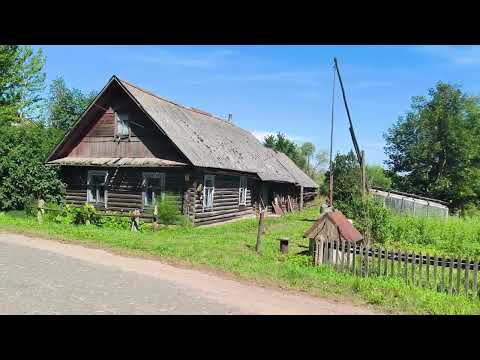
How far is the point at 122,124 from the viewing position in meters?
20.3

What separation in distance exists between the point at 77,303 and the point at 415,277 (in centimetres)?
721

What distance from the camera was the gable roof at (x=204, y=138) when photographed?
19.1 meters

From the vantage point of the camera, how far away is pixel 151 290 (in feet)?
24.8

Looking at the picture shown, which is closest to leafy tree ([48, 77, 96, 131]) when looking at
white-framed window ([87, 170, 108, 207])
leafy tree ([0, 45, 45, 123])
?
leafy tree ([0, 45, 45, 123])

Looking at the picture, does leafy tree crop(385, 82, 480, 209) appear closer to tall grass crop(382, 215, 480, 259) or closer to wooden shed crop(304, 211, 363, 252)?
tall grass crop(382, 215, 480, 259)

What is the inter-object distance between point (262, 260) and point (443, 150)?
42.6 m

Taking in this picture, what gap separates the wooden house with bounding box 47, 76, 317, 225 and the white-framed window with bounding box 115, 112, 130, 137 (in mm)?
50

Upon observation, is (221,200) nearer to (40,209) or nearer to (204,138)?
(204,138)

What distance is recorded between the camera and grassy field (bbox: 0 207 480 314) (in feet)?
25.0

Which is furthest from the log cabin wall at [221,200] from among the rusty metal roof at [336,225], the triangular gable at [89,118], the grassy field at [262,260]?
the rusty metal roof at [336,225]

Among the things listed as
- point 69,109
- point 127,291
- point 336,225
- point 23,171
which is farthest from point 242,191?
point 69,109

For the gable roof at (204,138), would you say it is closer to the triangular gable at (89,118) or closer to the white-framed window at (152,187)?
the triangular gable at (89,118)

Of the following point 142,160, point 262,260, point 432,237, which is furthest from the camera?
point 142,160
